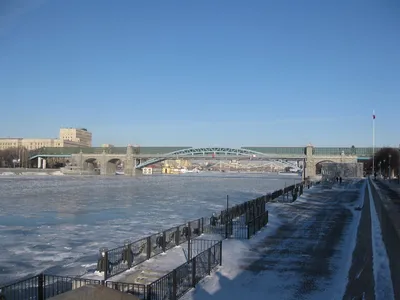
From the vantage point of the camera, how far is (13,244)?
57.5ft

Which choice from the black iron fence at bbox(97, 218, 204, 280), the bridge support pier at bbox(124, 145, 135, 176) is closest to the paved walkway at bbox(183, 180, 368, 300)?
the black iron fence at bbox(97, 218, 204, 280)

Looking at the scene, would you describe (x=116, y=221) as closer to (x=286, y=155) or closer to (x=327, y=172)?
(x=327, y=172)

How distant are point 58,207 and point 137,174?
379 feet

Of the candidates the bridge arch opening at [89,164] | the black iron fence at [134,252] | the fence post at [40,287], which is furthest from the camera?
the bridge arch opening at [89,164]

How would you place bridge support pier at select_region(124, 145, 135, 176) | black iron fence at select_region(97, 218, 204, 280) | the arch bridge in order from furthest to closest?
1. bridge support pier at select_region(124, 145, 135, 176)
2. the arch bridge
3. black iron fence at select_region(97, 218, 204, 280)

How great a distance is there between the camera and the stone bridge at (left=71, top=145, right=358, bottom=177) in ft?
412

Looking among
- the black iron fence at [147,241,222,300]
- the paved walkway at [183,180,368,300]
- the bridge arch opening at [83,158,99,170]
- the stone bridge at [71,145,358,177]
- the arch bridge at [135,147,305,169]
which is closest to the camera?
the black iron fence at [147,241,222,300]

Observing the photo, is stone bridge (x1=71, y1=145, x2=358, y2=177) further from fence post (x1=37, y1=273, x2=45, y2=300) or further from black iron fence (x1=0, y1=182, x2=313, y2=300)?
fence post (x1=37, y1=273, x2=45, y2=300)

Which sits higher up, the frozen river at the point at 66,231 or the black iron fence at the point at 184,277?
the black iron fence at the point at 184,277

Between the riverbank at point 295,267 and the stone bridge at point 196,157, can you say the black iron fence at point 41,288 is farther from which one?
the stone bridge at point 196,157

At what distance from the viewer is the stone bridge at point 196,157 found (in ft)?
412

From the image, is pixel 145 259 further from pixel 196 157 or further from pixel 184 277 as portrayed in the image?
pixel 196 157

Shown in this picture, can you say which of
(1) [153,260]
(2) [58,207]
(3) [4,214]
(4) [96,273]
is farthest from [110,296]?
(2) [58,207]

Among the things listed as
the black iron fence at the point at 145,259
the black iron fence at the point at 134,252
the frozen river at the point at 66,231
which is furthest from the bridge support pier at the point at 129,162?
the black iron fence at the point at 134,252
